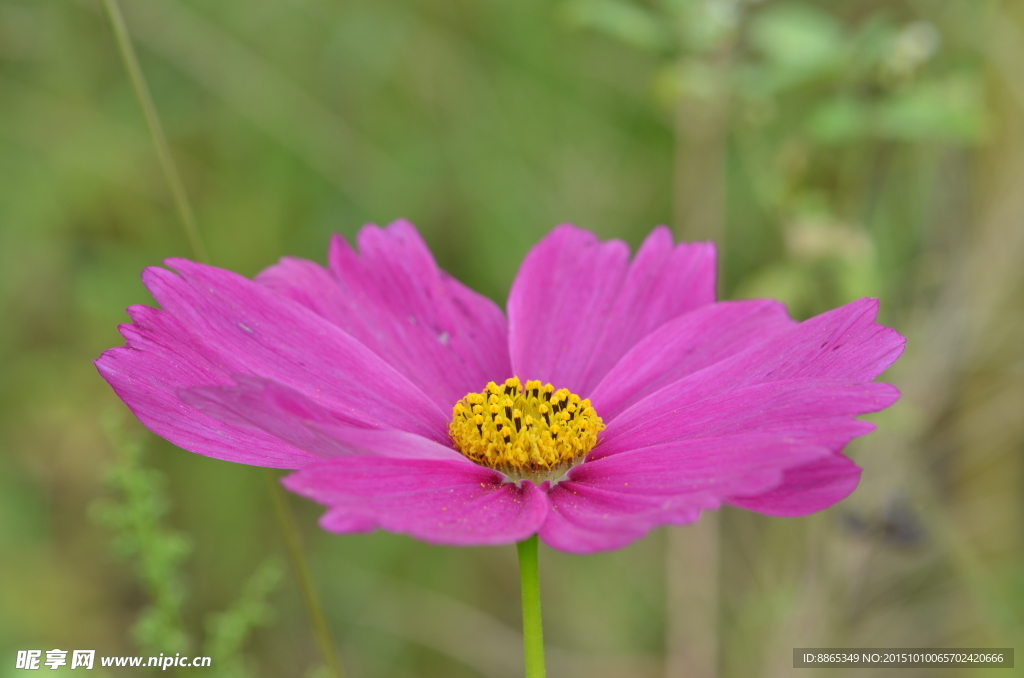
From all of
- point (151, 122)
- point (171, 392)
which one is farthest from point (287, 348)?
point (151, 122)

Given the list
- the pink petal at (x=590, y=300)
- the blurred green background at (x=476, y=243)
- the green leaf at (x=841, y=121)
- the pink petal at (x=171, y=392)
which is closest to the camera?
the pink petal at (x=171, y=392)

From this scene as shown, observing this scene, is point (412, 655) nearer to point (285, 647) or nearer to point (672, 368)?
point (285, 647)

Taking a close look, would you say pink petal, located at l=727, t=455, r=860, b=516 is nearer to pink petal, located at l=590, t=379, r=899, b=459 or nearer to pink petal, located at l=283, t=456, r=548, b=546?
pink petal, located at l=590, t=379, r=899, b=459

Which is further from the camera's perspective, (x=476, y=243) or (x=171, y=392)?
(x=476, y=243)

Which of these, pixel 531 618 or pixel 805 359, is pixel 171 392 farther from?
pixel 805 359

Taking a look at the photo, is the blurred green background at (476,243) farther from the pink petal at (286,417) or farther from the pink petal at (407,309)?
the pink petal at (286,417)

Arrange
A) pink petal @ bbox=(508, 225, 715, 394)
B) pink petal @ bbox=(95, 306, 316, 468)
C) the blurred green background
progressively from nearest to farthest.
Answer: pink petal @ bbox=(95, 306, 316, 468) → pink petal @ bbox=(508, 225, 715, 394) → the blurred green background

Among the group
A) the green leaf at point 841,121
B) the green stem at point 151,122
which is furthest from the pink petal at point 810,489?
the green leaf at point 841,121

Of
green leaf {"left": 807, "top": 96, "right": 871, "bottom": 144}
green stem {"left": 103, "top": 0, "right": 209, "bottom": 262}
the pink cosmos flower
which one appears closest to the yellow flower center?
the pink cosmos flower
